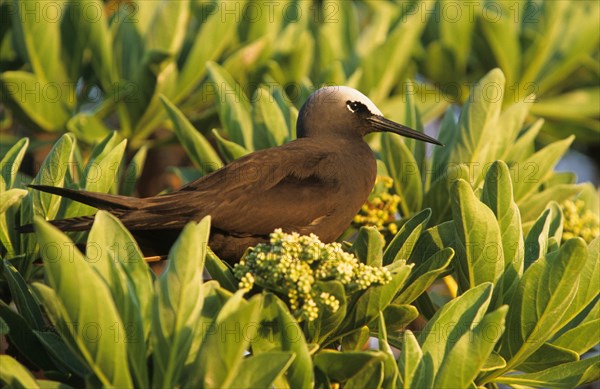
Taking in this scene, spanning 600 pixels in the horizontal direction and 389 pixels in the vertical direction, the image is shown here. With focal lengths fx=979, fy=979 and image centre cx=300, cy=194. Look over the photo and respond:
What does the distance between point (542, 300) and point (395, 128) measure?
54.2 inches

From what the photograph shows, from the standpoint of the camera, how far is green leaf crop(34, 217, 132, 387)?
6.52 ft

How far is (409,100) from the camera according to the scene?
3.80 meters

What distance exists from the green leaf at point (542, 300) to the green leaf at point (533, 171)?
831 mm

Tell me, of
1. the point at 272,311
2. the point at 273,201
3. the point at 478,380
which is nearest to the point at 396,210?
the point at 273,201

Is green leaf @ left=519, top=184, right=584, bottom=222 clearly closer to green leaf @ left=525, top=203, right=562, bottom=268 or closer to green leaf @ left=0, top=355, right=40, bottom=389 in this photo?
green leaf @ left=525, top=203, right=562, bottom=268

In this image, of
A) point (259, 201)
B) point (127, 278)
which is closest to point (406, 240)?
point (259, 201)

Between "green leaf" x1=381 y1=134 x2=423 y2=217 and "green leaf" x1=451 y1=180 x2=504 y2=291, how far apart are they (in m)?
0.72

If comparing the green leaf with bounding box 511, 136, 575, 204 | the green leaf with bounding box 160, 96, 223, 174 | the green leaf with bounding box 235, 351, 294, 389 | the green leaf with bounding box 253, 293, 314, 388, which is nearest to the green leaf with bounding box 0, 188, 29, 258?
the green leaf with bounding box 160, 96, 223, 174

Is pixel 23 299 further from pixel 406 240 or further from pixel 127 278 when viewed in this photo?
pixel 406 240

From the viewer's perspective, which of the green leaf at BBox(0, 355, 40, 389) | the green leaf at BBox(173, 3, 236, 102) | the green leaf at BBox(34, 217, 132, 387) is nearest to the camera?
the green leaf at BBox(34, 217, 132, 387)

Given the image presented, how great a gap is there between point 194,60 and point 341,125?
770 mm

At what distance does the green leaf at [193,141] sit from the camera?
3.50 m

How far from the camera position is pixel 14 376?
2.11 m

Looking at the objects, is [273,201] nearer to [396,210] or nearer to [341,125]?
[396,210]
